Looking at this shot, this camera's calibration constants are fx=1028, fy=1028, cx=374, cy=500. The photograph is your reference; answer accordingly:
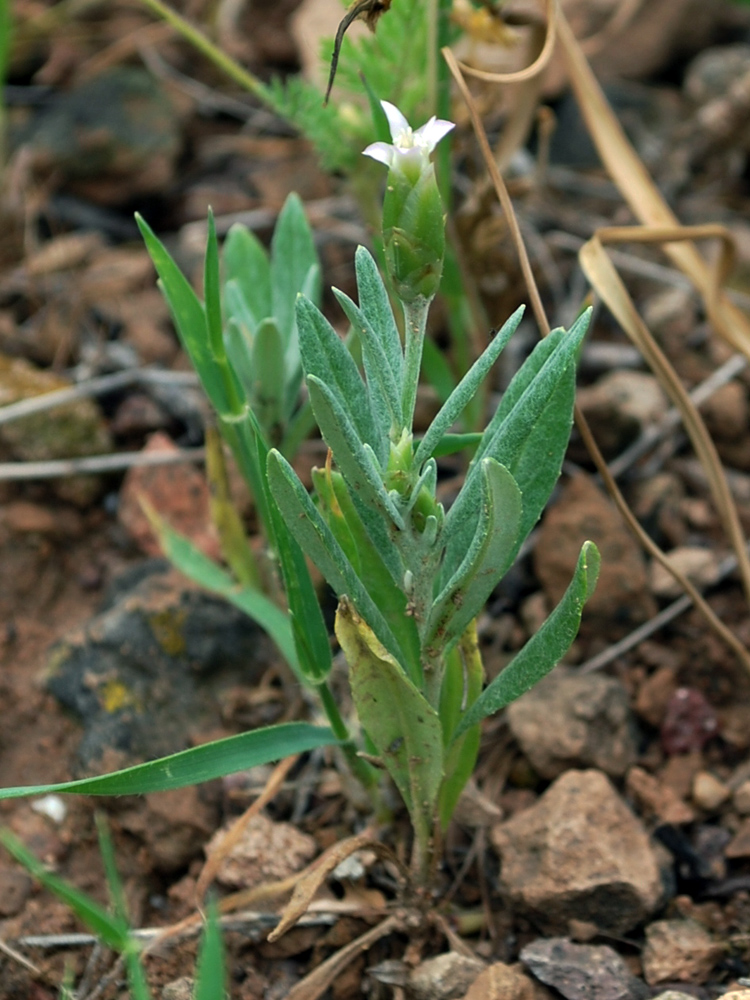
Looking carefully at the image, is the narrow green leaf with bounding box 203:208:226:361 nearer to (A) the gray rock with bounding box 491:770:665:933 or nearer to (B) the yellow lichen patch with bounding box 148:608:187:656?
(B) the yellow lichen patch with bounding box 148:608:187:656

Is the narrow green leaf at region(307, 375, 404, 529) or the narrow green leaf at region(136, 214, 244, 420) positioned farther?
the narrow green leaf at region(136, 214, 244, 420)

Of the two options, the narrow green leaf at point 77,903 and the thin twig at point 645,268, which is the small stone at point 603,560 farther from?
the narrow green leaf at point 77,903

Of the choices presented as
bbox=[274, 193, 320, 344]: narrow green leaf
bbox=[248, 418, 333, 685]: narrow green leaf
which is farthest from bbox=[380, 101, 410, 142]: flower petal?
bbox=[274, 193, 320, 344]: narrow green leaf

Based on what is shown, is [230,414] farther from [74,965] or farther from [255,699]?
[74,965]

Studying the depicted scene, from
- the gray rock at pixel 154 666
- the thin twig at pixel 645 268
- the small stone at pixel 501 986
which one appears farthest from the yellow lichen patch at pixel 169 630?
the thin twig at pixel 645 268

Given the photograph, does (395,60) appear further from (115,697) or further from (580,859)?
(580,859)

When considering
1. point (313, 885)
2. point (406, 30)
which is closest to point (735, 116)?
point (406, 30)
